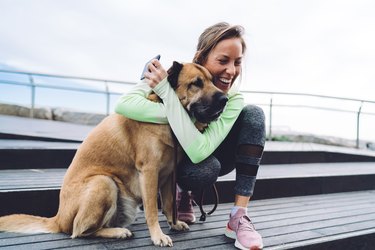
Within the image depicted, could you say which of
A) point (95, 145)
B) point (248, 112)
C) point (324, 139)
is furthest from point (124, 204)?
point (324, 139)

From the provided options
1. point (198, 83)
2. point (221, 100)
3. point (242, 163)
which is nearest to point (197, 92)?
point (198, 83)

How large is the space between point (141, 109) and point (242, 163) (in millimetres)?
694

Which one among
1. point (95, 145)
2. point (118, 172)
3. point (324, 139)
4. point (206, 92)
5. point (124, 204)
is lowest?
point (324, 139)

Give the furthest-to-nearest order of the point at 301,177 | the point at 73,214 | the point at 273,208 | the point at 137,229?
the point at 301,177
the point at 273,208
the point at 137,229
the point at 73,214

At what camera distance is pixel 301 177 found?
3.43 metres

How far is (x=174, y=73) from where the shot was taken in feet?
6.53

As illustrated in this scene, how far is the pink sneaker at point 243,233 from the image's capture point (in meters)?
1.85

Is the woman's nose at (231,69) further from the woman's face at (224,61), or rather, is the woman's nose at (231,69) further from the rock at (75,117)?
the rock at (75,117)

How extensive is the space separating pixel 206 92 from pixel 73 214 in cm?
98

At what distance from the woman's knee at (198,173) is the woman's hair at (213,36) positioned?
2.16ft

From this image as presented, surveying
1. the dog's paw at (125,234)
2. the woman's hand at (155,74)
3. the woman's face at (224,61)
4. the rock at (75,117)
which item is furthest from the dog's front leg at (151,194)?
the rock at (75,117)

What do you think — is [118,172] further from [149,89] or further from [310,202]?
[310,202]

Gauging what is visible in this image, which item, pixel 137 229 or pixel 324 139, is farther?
pixel 324 139

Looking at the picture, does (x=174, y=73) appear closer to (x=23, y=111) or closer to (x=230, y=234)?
(x=230, y=234)
